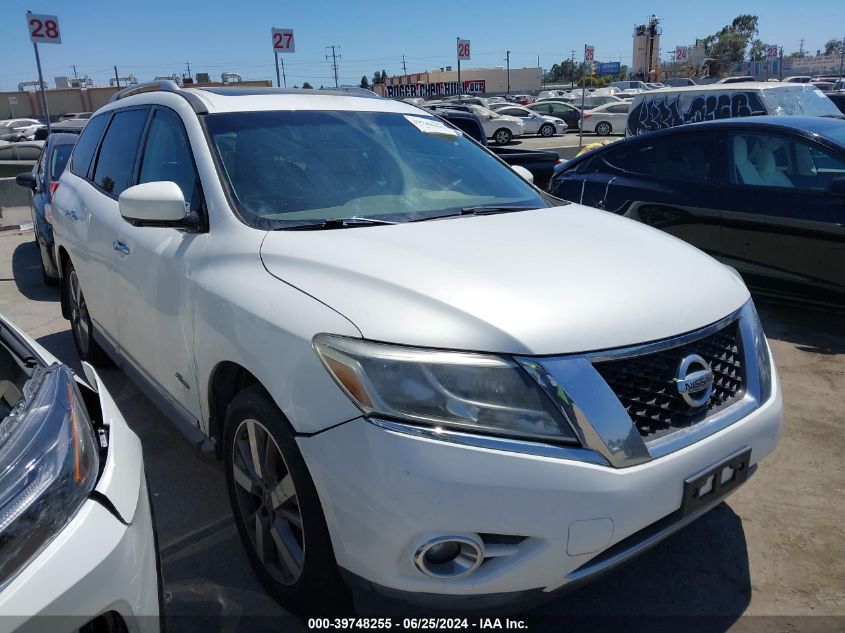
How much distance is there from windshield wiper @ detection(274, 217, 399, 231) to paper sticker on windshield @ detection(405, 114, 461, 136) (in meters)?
1.03

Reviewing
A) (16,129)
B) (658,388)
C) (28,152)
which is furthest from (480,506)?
(16,129)

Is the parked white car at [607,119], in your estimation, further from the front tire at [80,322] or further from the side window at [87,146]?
the front tire at [80,322]

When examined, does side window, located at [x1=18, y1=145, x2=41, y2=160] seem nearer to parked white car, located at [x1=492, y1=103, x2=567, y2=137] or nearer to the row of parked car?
the row of parked car

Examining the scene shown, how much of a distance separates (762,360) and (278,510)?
1.77 meters

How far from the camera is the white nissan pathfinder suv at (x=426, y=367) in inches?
70.6

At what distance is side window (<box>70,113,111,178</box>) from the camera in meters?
4.41

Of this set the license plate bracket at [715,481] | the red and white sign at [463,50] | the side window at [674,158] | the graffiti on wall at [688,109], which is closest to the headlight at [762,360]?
the license plate bracket at [715,481]

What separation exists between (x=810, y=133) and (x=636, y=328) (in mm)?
4186

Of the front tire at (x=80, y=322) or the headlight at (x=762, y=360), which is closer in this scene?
the headlight at (x=762, y=360)

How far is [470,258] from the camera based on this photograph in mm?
2262

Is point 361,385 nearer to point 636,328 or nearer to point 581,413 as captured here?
point 581,413

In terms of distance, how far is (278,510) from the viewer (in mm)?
2291

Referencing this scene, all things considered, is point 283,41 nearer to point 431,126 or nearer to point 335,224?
point 431,126

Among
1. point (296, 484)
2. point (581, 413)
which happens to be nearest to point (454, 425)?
point (581, 413)
